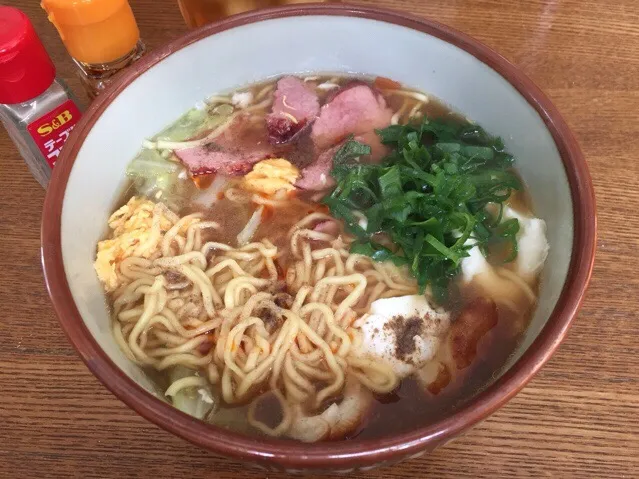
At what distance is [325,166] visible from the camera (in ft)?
4.80

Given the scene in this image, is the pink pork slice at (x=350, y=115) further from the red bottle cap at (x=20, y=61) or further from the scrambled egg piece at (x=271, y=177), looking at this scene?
the red bottle cap at (x=20, y=61)

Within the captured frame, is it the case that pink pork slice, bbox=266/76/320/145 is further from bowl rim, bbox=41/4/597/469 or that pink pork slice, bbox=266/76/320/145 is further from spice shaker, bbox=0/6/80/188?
spice shaker, bbox=0/6/80/188

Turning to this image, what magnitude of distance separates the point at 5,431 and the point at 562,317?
1119mm

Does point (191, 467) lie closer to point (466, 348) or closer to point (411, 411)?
point (411, 411)

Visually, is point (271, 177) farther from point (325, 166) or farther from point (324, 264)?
point (324, 264)

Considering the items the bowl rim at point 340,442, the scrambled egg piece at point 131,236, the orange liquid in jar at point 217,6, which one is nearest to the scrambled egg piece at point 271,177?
the scrambled egg piece at point 131,236

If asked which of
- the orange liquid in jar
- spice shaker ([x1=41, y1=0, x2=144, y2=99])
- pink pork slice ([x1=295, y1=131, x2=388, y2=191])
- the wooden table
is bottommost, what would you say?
the wooden table

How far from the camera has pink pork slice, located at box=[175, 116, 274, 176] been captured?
1.49m

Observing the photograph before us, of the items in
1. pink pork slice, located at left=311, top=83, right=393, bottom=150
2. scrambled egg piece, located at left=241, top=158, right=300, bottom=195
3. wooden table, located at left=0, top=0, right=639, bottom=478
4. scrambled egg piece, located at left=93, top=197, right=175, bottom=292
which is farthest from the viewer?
pink pork slice, located at left=311, top=83, right=393, bottom=150

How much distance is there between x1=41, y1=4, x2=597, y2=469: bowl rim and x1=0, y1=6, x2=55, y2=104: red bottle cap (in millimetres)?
159

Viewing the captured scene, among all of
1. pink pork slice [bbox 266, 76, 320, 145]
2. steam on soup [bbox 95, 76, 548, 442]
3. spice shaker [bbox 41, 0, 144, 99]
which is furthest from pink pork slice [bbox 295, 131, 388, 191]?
spice shaker [bbox 41, 0, 144, 99]

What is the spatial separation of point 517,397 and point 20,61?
4.20 feet

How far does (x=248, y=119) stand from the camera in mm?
1591

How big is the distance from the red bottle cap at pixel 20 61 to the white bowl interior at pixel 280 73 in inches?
6.9
